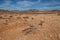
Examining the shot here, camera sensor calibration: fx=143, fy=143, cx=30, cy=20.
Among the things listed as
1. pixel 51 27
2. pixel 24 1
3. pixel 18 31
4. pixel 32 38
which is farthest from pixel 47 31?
pixel 24 1

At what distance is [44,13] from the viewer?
4.55m

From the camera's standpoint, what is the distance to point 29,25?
430cm

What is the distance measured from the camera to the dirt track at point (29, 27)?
3855 millimetres

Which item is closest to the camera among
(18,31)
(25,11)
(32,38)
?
(32,38)

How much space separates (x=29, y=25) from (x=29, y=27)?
0.13 metres

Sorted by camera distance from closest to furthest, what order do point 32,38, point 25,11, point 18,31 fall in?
point 32,38
point 18,31
point 25,11

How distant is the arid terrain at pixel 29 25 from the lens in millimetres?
3873

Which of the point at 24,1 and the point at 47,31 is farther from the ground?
the point at 24,1

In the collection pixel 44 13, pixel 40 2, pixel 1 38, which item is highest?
pixel 40 2

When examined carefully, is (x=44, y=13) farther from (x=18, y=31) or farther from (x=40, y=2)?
(x=18, y=31)

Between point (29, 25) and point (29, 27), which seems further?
point (29, 25)

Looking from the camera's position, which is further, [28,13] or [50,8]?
[28,13]

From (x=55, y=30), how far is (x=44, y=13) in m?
0.78

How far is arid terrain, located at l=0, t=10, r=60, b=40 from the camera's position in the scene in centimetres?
387
